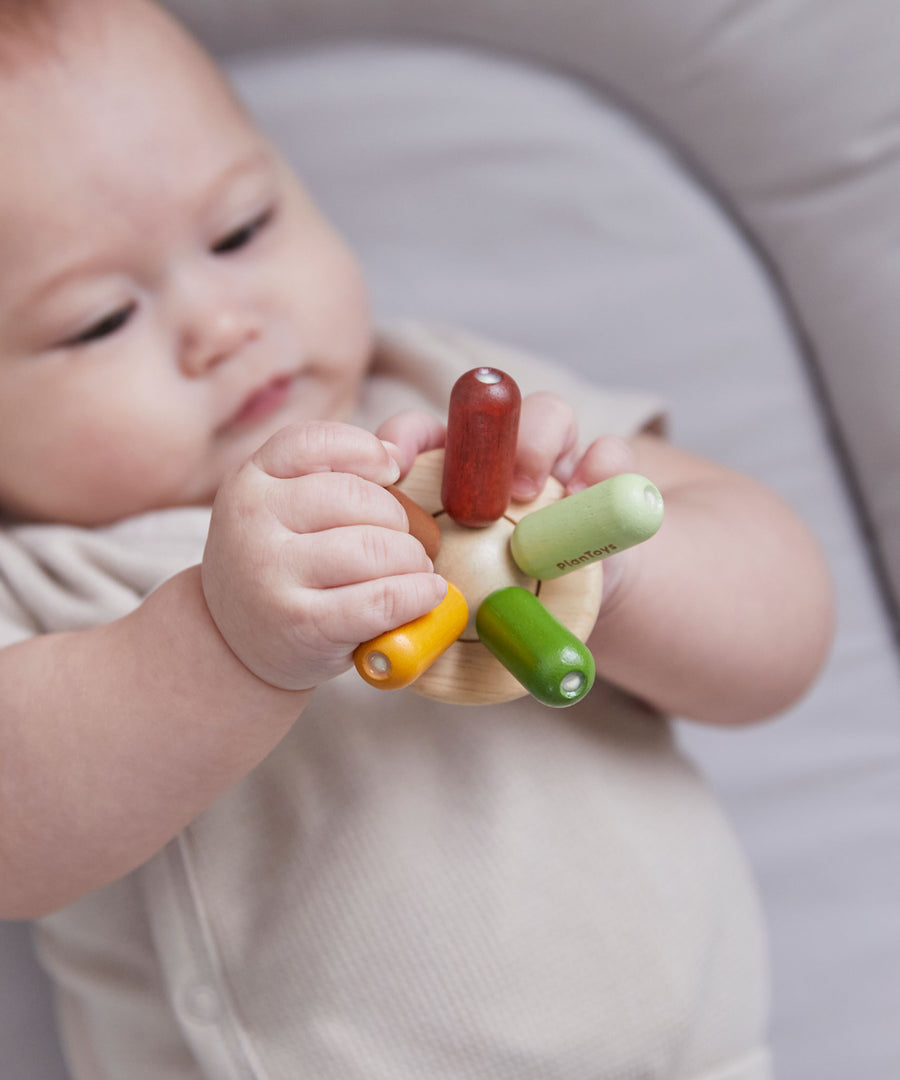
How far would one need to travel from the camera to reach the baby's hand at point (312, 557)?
537mm

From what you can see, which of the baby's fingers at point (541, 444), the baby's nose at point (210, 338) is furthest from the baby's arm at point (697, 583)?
the baby's nose at point (210, 338)

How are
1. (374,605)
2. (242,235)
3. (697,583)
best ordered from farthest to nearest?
(242,235)
(697,583)
(374,605)

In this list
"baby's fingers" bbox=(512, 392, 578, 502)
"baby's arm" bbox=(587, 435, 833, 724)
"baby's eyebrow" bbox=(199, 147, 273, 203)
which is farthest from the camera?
"baby's eyebrow" bbox=(199, 147, 273, 203)

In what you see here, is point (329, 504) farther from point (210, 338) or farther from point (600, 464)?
point (210, 338)

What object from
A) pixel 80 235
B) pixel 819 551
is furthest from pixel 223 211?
pixel 819 551

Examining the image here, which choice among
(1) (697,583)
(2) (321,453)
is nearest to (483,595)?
(2) (321,453)

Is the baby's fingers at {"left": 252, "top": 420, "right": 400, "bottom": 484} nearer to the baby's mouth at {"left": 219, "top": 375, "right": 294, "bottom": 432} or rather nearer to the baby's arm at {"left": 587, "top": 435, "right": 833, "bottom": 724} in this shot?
the baby's arm at {"left": 587, "top": 435, "right": 833, "bottom": 724}

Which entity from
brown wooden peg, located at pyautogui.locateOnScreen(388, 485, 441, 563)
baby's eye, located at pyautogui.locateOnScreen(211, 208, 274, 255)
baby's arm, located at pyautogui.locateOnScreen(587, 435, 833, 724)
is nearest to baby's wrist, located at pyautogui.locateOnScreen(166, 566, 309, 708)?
brown wooden peg, located at pyautogui.locateOnScreen(388, 485, 441, 563)

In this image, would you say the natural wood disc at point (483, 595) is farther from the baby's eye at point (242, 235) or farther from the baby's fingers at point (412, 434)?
the baby's eye at point (242, 235)

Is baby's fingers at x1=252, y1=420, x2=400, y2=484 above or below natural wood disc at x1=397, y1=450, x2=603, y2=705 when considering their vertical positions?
above

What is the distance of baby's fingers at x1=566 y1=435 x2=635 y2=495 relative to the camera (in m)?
0.67

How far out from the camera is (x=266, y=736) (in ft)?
2.12

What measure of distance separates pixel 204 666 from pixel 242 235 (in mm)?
426

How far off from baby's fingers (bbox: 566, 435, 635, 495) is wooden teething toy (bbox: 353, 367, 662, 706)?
0.07 ft
